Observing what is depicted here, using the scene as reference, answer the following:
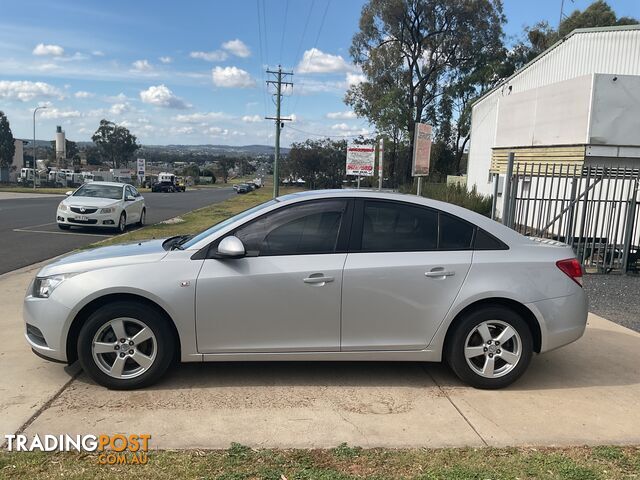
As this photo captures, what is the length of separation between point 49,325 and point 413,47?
145 ft

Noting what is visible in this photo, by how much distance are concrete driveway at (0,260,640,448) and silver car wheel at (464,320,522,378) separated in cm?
20

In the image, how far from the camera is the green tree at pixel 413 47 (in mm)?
42812

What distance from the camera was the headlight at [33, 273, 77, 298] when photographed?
431 centimetres

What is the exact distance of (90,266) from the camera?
4328mm

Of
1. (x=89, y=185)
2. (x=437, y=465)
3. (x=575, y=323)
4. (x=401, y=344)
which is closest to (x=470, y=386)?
(x=401, y=344)

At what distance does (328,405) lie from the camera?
13.7 feet

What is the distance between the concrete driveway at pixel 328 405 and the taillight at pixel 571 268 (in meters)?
0.96

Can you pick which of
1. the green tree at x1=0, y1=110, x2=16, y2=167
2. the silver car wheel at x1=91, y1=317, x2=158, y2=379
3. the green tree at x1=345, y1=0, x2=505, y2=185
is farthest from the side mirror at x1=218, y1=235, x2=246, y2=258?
the green tree at x1=0, y1=110, x2=16, y2=167

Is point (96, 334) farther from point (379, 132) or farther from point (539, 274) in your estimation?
point (379, 132)

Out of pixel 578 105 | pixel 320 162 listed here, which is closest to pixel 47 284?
pixel 578 105

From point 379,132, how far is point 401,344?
43.1 metres

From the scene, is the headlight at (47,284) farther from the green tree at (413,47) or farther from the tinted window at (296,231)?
the green tree at (413,47)

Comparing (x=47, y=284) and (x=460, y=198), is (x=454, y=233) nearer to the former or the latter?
(x=47, y=284)

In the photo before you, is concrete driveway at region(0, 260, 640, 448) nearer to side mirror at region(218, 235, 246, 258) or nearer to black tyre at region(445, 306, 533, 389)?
black tyre at region(445, 306, 533, 389)
